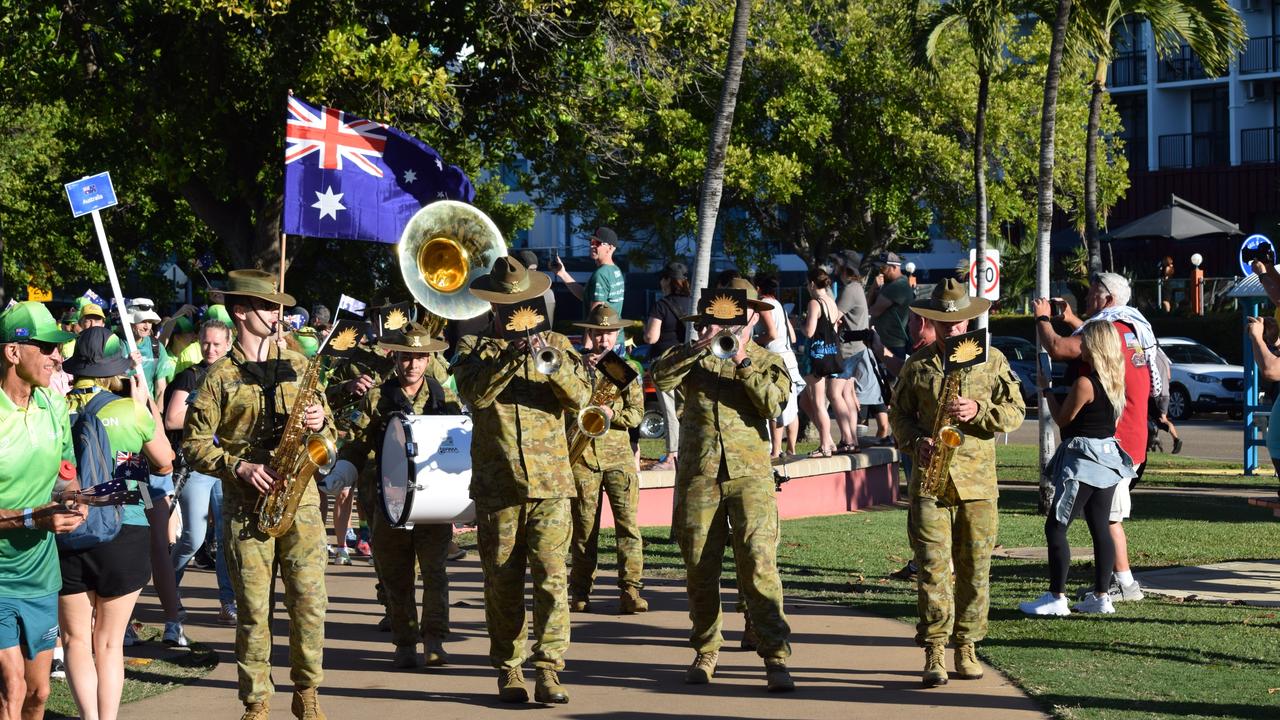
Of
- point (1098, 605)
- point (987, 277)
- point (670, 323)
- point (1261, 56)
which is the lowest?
point (1098, 605)

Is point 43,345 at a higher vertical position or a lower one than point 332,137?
lower

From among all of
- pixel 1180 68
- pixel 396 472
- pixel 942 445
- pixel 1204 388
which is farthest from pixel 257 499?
pixel 1180 68

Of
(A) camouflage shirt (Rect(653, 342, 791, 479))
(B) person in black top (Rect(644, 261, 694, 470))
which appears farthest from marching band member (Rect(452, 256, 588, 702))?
(B) person in black top (Rect(644, 261, 694, 470))

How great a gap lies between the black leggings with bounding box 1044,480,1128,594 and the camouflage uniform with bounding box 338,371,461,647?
11.8ft

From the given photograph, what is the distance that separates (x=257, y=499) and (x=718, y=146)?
27.3 feet

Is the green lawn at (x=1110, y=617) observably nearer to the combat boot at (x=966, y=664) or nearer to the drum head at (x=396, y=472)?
the combat boot at (x=966, y=664)

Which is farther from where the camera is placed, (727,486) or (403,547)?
(403,547)

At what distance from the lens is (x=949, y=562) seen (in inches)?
299

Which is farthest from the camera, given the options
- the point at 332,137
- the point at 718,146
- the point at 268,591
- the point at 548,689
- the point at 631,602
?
the point at 718,146

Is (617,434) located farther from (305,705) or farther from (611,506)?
(305,705)

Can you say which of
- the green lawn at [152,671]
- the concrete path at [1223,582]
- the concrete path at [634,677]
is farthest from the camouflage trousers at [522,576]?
the concrete path at [1223,582]

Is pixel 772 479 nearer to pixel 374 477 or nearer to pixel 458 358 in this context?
pixel 458 358

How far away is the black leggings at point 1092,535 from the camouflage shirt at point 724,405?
2268 mm

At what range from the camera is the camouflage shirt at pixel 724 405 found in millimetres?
7684
